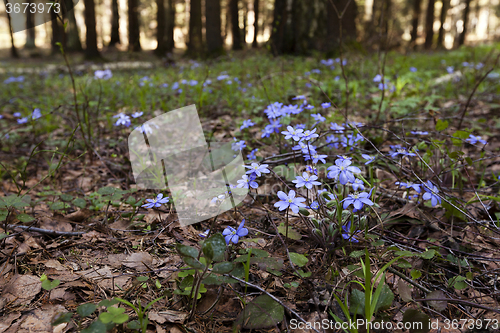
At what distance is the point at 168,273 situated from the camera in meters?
1.42

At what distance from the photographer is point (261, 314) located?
3.84 ft

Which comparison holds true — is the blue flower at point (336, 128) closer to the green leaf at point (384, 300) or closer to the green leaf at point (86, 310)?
the green leaf at point (384, 300)

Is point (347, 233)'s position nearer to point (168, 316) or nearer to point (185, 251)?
point (185, 251)

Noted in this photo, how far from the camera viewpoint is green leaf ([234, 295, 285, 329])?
1.14 m

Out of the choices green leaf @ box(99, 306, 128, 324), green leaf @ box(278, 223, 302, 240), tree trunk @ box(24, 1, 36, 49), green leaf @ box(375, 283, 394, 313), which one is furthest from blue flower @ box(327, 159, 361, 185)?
tree trunk @ box(24, 1, 36, 49)

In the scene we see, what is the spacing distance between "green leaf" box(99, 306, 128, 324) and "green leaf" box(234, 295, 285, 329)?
41 centimetres

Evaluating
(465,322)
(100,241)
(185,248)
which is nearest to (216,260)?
(185,248)

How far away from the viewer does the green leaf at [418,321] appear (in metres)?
1.05

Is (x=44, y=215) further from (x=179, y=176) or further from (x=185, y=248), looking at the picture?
(x=185, y=248)

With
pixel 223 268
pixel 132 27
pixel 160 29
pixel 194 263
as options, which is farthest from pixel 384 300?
pixel 160 29

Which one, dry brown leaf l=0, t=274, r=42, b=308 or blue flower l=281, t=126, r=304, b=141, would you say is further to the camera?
blue flower l=281, t=126, r=304, b=141

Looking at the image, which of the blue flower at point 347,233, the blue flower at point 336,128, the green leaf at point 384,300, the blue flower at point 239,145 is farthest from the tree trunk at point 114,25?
the green leaf at point 384,300

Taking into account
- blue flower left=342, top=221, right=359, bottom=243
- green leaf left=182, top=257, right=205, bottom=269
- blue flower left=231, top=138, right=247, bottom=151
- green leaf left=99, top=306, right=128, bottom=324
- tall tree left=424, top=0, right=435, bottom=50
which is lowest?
green leaf left=99, top=306, right=128, bottom=324

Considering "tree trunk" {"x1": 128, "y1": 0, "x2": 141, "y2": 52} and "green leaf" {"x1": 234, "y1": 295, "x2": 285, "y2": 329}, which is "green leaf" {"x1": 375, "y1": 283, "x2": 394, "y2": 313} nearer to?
"green leaf" {"x1": 234, "y1": 295, "x2": 285, "y2": 329}
